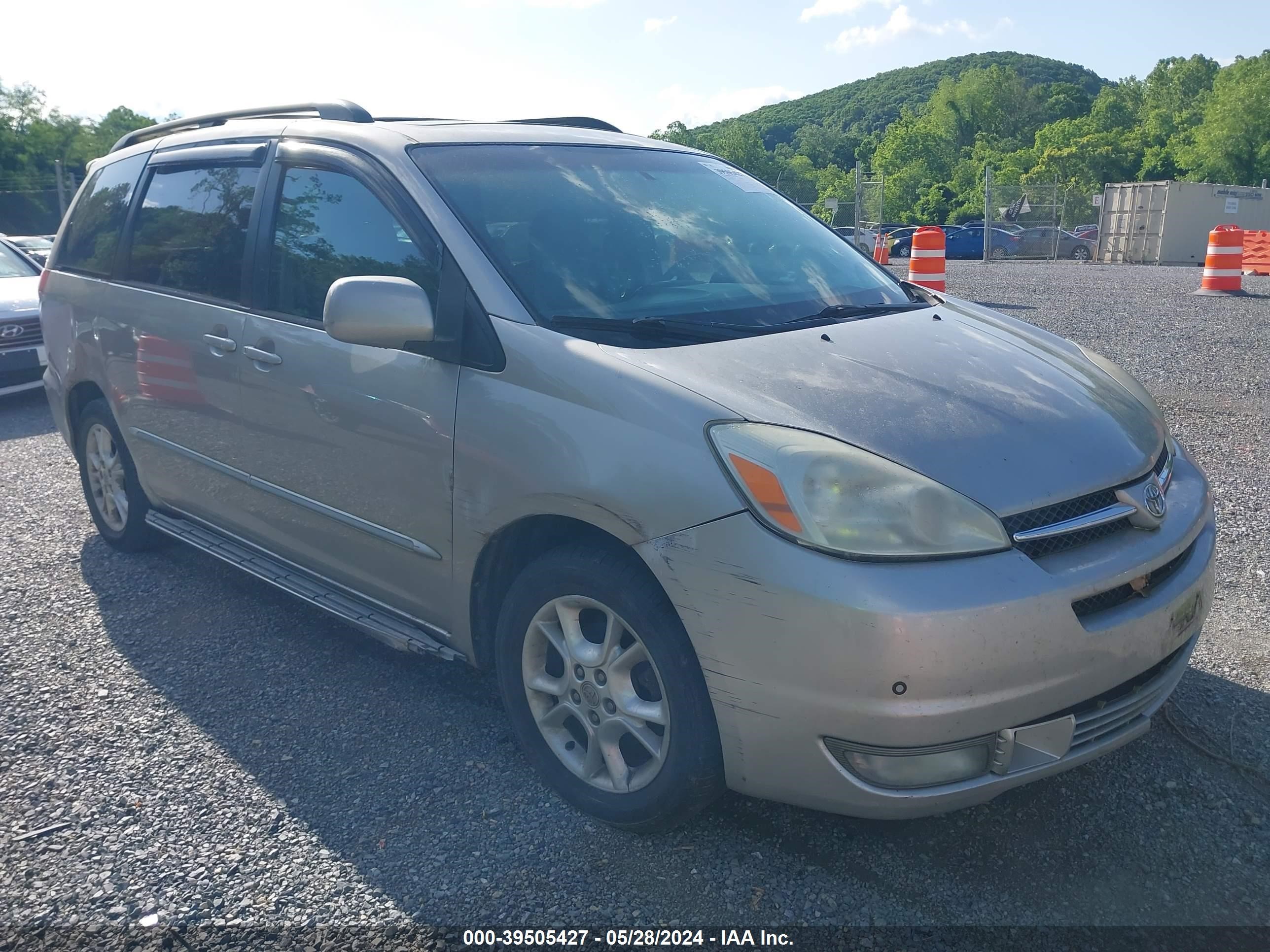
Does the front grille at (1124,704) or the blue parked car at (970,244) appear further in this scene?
the blue parked car at (970,244)

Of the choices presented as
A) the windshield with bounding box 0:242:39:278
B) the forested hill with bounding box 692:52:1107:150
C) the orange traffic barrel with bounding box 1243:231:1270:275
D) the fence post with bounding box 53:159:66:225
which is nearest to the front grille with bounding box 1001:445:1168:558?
the windshield with bounding box 0:242:39:278

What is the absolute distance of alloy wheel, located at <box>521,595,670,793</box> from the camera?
8.47 ft

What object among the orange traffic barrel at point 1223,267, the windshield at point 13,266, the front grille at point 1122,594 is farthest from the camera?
the orange traffic barrel at point 1223,267

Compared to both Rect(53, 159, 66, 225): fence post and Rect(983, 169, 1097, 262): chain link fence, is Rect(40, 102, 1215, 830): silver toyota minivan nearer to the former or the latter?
Rect(983, 169, 1097, 262): chain link fence

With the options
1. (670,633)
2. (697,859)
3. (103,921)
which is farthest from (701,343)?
(103,921)

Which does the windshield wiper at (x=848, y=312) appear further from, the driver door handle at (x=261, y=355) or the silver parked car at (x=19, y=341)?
the silver parked car at (x=19, y=341)

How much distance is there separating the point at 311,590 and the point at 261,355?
825mm

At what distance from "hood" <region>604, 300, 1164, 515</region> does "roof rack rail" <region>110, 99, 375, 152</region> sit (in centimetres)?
173

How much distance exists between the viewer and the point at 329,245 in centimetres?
347

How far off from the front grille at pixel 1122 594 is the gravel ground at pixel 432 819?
2.17 ft

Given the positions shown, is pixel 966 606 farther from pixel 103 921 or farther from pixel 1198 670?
pixel 103 921

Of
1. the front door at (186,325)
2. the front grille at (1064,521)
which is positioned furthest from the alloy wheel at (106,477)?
the front grille at (1064,521)

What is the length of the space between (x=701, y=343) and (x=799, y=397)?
0.38 meters

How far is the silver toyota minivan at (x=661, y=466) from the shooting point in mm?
2260
